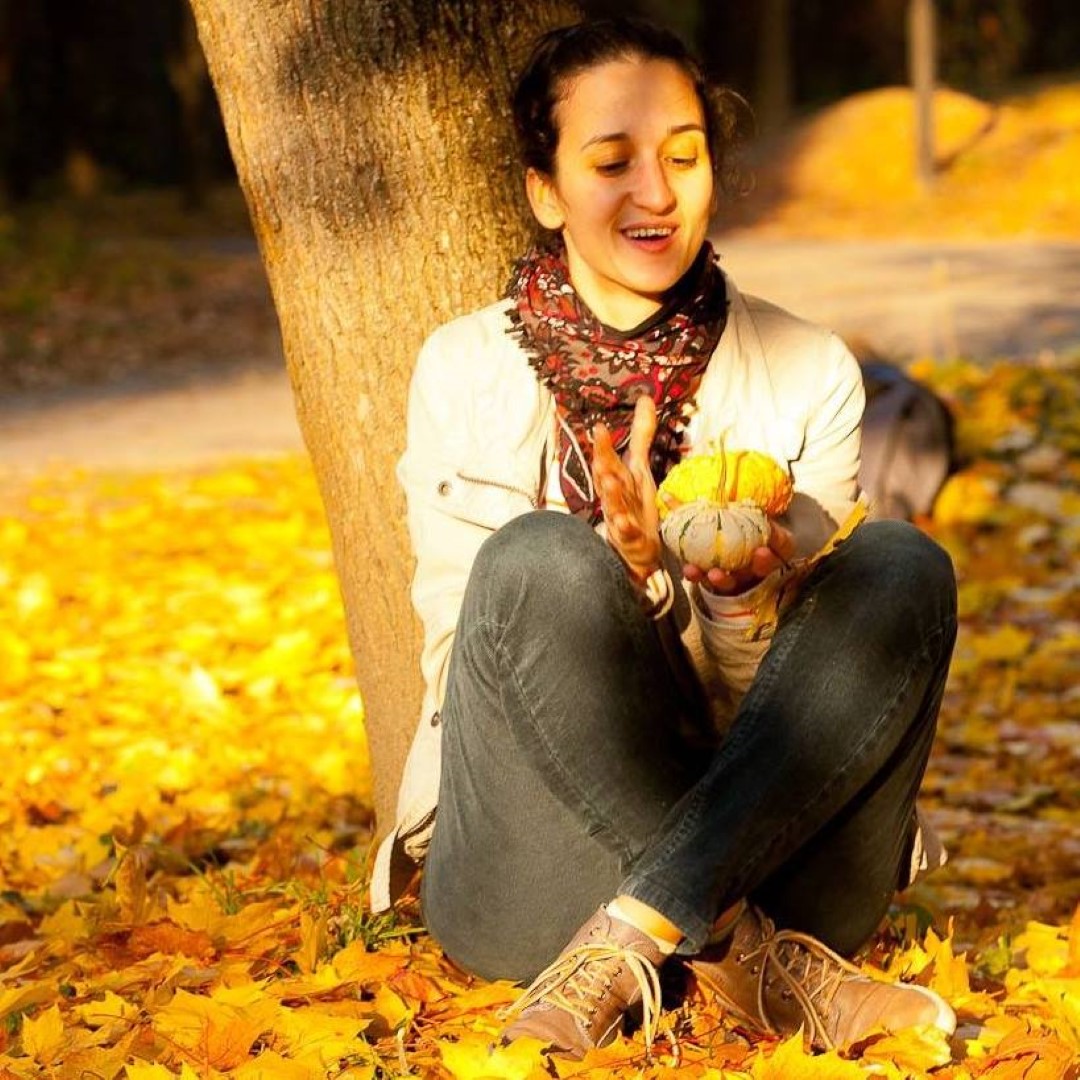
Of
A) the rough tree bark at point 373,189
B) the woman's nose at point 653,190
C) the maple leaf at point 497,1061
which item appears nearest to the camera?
the maple leaf at point 497,1061

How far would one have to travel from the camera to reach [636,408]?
254 cm

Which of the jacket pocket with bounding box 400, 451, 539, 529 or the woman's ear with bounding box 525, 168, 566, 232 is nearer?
the jacket pocket with bounding box 400, 451, 539, 529

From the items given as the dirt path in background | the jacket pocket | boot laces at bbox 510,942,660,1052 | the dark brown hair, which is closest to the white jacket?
the jacket pocket

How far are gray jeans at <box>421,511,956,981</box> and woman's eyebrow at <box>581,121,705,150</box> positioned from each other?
1.97ft

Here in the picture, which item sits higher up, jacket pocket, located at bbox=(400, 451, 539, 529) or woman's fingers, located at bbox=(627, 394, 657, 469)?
woman's fingers, located at bbox=(627, 394, 657, 469)

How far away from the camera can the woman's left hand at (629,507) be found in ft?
7.64

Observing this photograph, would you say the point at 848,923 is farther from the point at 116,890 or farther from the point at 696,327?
the point at 116,890

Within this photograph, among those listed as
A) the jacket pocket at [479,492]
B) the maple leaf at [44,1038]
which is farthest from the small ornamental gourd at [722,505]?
the maple leaf at [44,1038]

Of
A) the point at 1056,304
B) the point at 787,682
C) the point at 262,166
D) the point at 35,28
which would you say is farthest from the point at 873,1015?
the point at 35,28

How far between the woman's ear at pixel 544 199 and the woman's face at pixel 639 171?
84mm

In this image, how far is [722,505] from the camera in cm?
231

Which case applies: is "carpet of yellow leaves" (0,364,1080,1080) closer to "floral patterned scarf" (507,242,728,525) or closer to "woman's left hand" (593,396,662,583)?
"woman's left hand" (593,396,662,583)

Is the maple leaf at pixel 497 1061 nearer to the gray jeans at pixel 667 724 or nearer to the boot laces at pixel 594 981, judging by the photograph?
the boot laces at pixel 594 981

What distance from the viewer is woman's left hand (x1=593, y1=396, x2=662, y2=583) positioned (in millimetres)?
2330
